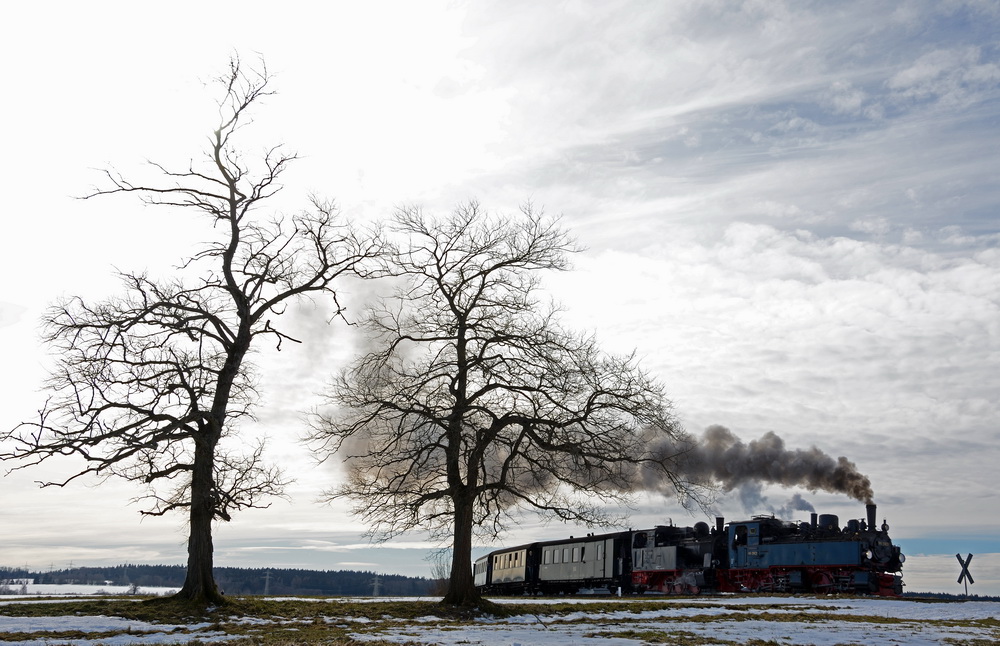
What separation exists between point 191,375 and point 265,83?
902cm

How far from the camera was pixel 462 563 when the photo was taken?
23000 millimetres

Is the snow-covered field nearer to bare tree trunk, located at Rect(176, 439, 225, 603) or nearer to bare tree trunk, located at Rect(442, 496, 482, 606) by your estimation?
bare tree trunk, located at Rect(442, 496, 482, 606)

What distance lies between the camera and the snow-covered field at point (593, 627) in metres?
14.9

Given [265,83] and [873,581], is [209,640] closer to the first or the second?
[265,83]

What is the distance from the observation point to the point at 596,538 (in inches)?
1740

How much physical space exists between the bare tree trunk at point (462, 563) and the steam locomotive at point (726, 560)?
19.4 metres

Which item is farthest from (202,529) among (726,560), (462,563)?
(726,560)

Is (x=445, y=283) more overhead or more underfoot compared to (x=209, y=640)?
more overhead

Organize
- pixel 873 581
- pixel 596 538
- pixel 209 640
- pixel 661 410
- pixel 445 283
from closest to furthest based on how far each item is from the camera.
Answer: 1. pixel 209 640
2. pixel 661 410
3. pixel 445 283
4. pixel 873 581
5. pixel 596 538

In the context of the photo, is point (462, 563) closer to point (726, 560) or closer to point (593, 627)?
point (593, 627)

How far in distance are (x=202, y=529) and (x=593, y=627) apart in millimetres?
10356

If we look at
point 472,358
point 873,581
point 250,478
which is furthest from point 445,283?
point 873,581

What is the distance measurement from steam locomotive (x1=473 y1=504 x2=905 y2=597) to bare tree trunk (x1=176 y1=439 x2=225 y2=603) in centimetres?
2594

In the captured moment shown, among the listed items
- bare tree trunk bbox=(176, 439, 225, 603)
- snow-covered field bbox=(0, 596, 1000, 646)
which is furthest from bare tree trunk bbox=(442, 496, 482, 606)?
bare tree trunk bbox=(176, 439, 225, 603)
